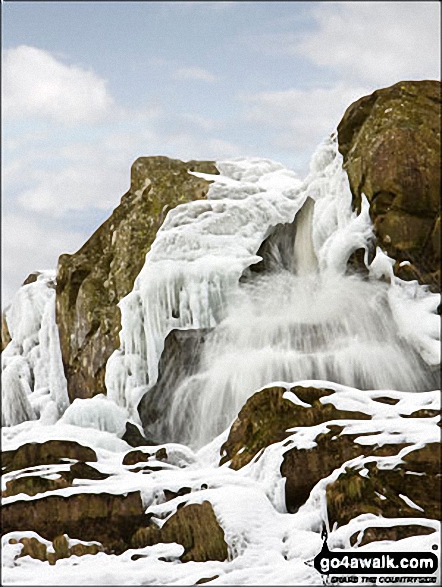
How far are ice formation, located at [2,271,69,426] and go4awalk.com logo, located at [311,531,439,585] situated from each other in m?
7.97

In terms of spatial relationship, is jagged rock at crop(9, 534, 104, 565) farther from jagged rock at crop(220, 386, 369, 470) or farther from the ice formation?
the ice formation

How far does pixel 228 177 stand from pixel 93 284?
3.23 meters

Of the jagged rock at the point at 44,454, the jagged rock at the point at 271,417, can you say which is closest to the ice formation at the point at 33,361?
the jagged rock at the point at 44,454

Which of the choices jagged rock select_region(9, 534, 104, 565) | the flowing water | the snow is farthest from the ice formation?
jagged rock select_region(9, 534, 104, 565)

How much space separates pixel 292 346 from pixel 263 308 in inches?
40.8

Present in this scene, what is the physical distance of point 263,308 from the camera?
41.2 ft

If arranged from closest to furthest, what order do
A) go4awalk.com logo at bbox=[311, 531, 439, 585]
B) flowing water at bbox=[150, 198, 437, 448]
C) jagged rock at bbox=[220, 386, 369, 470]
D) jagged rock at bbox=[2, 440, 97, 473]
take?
go4awalk.com logo at bbox=[311, 531, 439, 585], jagged rock at bbox=[220, 386, 369, 470], jagged rock at bbox=[2, 440, 97, 473], flowing water at bbox=[150, 198, 437, 448]

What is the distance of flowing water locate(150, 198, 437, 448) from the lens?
11.0 m

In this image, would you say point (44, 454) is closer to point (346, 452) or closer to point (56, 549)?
point (56, 549)

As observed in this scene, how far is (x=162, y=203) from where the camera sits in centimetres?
1437

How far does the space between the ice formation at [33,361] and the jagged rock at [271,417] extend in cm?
491

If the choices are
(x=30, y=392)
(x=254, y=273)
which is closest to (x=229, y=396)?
(x=254, y=273)

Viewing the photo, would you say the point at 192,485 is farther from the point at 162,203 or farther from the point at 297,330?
the point at 162,203

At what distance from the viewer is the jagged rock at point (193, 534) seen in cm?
767
